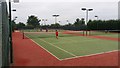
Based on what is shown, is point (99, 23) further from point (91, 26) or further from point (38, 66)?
point (38, 66)

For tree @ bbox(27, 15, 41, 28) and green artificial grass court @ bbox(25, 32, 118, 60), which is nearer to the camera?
green artificial grass court @ bbox(25, 32, 118, 60)

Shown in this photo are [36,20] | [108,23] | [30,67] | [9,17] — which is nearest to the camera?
[30,67]

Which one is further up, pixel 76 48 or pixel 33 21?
pixel 33 21

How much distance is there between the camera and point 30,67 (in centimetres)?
856

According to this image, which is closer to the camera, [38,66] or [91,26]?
[38,66]

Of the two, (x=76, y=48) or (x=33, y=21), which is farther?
(x=33, y=21)

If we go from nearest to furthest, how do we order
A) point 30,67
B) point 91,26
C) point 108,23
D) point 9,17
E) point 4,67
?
point 4,67
point 30,67
point 9,17
point 108,23
point 91,26

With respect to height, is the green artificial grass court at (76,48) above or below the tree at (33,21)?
below

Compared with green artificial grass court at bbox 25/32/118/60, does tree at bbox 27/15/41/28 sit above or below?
above

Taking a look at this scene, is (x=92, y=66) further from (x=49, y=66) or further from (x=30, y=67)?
(x=30, y=67)

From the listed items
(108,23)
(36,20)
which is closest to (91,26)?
(108,23)

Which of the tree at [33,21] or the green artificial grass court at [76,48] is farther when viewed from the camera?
the tree at [33,21]

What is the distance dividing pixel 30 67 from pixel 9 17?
2607mm

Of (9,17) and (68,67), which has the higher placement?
(9,17)
